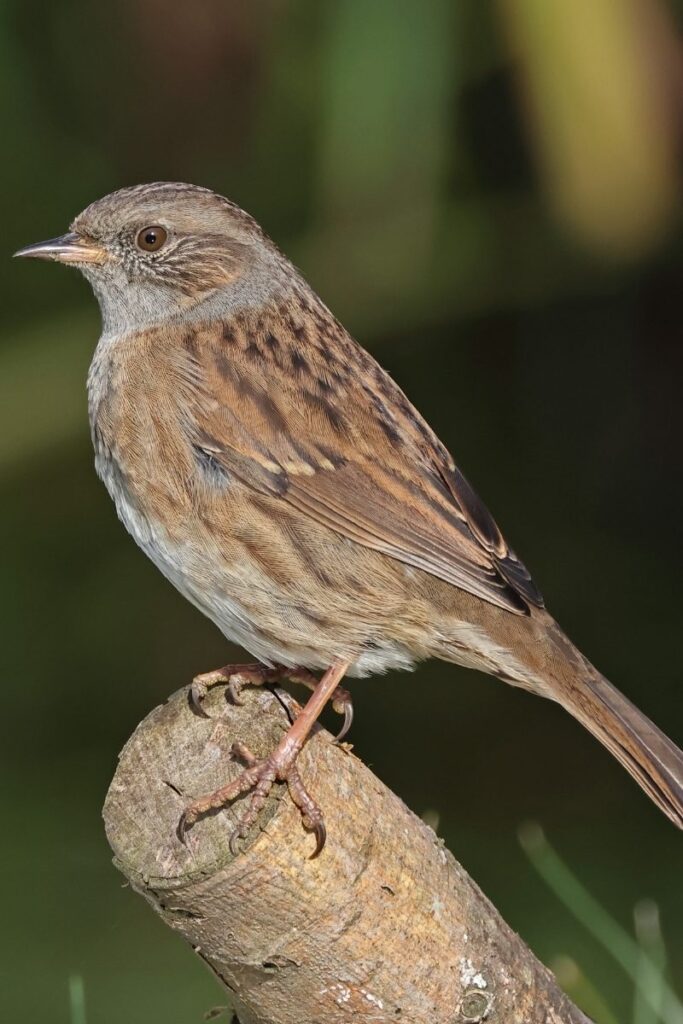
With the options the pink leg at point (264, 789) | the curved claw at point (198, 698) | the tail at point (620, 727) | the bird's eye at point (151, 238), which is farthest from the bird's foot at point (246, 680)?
the bird's eye at point (151, 238)

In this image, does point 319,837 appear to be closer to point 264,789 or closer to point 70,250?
point 264,789

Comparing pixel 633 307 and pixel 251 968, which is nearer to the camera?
pixel 251 968

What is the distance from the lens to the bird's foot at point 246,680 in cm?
299

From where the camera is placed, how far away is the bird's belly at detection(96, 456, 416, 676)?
3355 mm

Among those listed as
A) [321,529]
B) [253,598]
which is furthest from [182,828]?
[321,529]

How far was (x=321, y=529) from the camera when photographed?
3.45 meters

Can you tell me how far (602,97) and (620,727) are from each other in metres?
1.50

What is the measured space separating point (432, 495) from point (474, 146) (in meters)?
1.68

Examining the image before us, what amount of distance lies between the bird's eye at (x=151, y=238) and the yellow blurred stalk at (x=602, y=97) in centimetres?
97

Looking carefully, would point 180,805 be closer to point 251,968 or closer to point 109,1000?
point 251,968

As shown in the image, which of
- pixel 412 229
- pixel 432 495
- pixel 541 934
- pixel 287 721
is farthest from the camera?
pixel 541 934

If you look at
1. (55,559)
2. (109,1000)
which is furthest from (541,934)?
(55,559)

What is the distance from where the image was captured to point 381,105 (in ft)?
13.7

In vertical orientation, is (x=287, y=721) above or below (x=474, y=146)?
below
